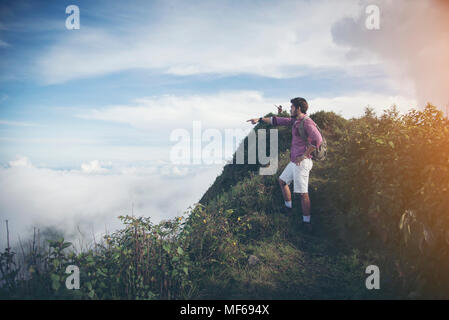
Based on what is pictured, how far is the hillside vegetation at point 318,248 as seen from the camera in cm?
473

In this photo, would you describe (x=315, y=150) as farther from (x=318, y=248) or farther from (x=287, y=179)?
(x=318, y=248)

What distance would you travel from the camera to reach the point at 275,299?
4.97 metres

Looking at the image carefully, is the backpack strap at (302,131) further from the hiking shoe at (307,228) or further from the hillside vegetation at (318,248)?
the hiking shoe at (307,228)

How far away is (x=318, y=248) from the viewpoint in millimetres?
6574

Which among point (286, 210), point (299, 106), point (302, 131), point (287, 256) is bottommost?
point (287, 256)

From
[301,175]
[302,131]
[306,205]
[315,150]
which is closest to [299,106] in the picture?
[302,131]

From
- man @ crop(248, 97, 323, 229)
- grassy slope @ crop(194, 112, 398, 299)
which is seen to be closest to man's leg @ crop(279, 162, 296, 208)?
man @ crop(248, 97, 323, 229)

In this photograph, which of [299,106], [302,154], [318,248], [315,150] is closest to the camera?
[318,248]

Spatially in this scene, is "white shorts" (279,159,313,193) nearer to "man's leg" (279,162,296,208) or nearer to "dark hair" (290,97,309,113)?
"man's leg" (279,162,296,208)

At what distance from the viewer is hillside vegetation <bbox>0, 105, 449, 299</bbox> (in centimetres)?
473

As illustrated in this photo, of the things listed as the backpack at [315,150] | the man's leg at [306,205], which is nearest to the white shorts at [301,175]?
the man's leg at [306,205]
